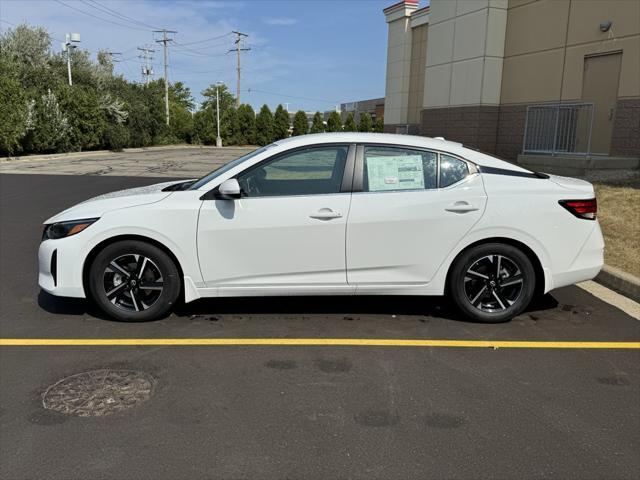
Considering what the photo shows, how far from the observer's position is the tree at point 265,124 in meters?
55.2

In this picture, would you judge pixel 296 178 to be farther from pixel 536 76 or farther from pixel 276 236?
pixel 536 76

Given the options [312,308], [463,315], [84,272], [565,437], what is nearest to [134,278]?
[84,272]

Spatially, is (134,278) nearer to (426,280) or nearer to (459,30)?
(426,280)

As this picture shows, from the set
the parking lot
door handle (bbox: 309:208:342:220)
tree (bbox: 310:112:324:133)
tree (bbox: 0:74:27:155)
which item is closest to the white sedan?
door handle (bbox: 309:208:342:220)

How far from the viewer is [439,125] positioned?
64.2ft

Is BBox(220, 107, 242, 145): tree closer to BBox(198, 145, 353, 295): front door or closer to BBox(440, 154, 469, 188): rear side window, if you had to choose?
BBox(198, 145, 353, 295): front door

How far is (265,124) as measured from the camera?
182ft

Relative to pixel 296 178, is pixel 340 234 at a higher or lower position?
lower

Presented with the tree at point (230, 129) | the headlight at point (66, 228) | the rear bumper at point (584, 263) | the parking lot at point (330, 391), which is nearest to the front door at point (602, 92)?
the parking lot at point (330, 391)

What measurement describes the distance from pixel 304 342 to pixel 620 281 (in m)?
3.64

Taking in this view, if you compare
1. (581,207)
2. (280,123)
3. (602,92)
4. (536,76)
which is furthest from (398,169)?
(280,123)

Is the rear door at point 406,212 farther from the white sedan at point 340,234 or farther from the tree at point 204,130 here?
the tree at point 204,130

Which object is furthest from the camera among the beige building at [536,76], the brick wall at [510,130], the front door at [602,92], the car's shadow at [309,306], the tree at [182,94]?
the tree at [182,94]

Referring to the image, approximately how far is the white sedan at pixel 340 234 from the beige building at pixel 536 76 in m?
8.94
